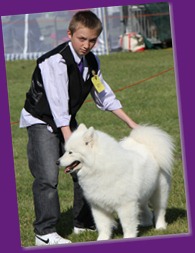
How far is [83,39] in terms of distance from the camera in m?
4.09

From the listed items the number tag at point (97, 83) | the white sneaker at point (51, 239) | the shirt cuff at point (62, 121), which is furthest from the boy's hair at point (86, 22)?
A: the white sneaker at point (51, 239)

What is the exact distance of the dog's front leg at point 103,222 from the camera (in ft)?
14.2

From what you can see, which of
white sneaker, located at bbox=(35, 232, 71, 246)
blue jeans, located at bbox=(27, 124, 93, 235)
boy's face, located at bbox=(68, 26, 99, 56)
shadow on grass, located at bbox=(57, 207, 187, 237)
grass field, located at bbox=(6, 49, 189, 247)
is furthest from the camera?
grass field, located at bbox=(6, 49, 189, 247)

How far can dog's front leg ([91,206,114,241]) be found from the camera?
170 inches

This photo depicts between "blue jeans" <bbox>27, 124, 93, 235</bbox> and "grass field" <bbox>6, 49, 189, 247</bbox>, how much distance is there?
25 cm

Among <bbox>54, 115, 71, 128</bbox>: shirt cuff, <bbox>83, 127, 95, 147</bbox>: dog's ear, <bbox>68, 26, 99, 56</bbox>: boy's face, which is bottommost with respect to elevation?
<bbox>83, 127, 95, 147</bbox>: dog's ear

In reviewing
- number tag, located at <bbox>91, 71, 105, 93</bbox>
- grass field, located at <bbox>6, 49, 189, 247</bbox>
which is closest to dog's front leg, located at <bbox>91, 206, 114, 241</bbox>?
grass field, located at <bbox>6, 49, 189, 247</bbox>

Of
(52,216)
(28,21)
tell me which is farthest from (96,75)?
(28,21)

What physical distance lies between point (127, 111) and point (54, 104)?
20.3 feet

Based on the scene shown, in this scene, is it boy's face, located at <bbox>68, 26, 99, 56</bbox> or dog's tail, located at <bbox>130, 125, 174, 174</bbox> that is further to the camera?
dog's tail, located at <bbox>130, 125, 174, 174</bbox>

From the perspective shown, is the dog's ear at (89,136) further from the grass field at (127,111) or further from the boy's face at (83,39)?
the grass field at (127,111)

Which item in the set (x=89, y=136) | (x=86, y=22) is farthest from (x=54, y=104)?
(x=86, y=22)

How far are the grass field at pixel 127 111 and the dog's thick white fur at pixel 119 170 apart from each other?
1.04 feet

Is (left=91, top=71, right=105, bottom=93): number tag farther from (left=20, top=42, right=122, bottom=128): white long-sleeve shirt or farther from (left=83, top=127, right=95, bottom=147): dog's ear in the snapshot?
(left=83, top=127, right=95, bottom=147): dog's ear
